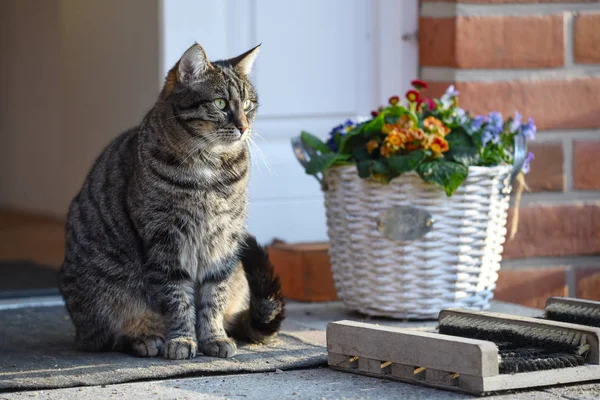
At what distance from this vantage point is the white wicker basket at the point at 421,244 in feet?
8.84

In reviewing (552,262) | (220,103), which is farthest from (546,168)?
(220,103)

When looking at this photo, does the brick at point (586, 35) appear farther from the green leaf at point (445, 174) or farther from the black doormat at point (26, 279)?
the black doormat at point (26, 279)

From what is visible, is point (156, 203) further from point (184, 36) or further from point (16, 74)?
point (16, 74)

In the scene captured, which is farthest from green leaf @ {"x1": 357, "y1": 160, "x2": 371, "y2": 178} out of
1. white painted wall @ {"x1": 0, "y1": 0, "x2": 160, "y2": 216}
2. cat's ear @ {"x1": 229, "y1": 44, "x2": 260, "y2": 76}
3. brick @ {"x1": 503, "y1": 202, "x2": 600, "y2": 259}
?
white painted wall @ {"x1": 0, "y1": 0, "x2": 160, "y2": 216}

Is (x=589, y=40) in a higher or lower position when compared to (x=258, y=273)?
higher

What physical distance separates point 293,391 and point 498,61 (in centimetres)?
169

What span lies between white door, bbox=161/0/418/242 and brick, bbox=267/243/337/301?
0.16 metres

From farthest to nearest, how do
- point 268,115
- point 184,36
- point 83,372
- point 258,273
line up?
point 268,115
point 184,36
point 258,273
point 83,372

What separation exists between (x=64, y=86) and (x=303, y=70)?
171 centimetres

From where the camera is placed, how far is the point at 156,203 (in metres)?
2.35

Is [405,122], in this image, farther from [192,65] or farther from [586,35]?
[586,35]

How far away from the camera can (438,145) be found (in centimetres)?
263

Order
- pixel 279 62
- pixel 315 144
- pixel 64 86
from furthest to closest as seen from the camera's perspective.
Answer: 1. pixel 64 86
2. pixel 279 62
3. pixel 315 144

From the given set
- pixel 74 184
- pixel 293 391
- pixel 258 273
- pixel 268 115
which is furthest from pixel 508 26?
pixel 74 184
